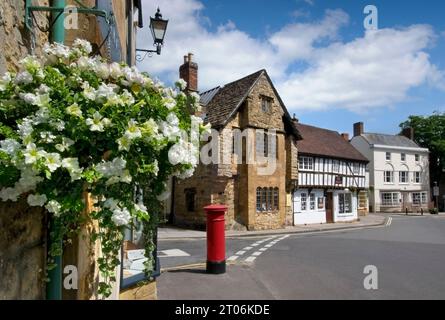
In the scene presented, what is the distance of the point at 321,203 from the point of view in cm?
2780

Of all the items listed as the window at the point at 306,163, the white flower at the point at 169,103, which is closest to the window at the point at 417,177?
the window at the point at 306,163

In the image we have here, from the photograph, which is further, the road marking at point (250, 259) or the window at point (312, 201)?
the window at point (312, 201)

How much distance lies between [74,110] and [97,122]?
14 centimetres

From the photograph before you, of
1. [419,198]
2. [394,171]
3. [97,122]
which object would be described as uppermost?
[394,171]

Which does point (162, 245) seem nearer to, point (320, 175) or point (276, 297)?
point (276, 297)

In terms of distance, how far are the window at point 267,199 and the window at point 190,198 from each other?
390 cm

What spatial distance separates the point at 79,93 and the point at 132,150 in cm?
47

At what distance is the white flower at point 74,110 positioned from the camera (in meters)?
2.01

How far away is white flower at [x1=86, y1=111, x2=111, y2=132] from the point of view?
2008 millimetres

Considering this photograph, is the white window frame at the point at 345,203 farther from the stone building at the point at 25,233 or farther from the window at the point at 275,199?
the stone building at the point at 25,233

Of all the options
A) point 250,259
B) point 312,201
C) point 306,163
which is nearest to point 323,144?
point 306,163

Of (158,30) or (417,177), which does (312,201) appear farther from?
(417,177)

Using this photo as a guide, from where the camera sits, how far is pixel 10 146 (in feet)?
6.23
